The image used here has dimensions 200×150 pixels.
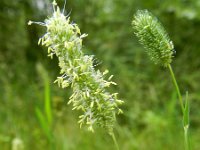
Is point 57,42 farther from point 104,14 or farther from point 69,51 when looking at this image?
point 104,14

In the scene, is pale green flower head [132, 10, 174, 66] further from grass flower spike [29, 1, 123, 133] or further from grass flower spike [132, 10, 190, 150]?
grass flower spike [29, 1, 123, 133]

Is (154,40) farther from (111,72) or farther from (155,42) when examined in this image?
(111,72)

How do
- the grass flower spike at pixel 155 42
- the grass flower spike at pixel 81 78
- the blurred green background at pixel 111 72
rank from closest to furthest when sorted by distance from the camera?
the grass flower spike at pixel 81 78 → the grass flower spike at pixel 155 42 → the blurred green background at pixel 111 72

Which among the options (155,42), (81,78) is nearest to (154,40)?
(155,42)

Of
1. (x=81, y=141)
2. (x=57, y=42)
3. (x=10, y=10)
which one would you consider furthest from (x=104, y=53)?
(x=57, y=42)

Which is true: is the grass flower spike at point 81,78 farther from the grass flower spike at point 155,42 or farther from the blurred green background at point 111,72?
the blurred green background at point 111,72

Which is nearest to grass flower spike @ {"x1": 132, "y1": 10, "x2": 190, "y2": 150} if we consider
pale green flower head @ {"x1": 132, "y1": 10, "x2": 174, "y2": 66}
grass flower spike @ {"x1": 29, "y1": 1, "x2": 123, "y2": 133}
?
pale green flower head @ {"x1": 132, "y1": 10, "x2": 174, "y2": 66}

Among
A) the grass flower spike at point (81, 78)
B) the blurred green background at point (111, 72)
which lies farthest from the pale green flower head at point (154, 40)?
the blurred green background at point (111, 72)
